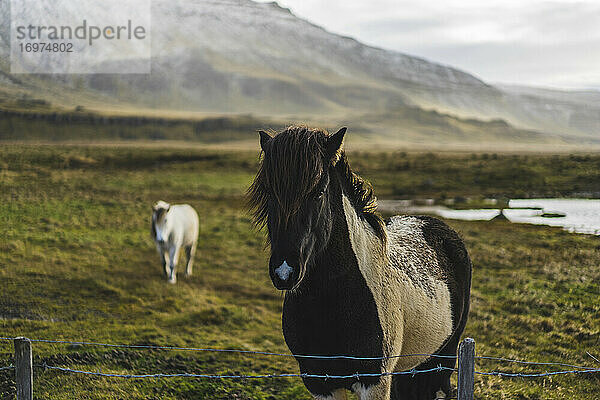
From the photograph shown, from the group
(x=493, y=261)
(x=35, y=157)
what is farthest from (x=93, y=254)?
(x=35, y=157)

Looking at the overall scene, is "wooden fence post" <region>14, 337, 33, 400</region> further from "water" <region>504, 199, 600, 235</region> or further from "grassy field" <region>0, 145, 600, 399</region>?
"water" <region>504, 199, 600, 235</region>

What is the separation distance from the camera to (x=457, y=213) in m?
31.7

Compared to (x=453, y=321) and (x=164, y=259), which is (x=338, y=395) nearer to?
(x=453, y=321)

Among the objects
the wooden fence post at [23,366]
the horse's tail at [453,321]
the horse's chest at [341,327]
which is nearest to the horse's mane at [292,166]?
the horse's chest at [341,327]

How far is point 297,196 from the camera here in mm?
3619

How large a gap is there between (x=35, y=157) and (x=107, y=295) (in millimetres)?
49147

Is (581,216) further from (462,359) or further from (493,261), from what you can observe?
(462,359)

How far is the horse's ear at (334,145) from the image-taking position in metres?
3.83

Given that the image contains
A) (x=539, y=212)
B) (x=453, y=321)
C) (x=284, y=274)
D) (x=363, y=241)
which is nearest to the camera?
(x=284, y=274)

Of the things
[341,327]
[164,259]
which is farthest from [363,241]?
[164,259]

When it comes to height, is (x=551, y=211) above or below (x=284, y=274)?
below

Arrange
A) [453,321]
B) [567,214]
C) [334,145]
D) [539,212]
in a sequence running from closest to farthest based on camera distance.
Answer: [334,145] → [453,321] → [567,214] → [539,212]

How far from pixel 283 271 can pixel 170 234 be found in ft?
43.2

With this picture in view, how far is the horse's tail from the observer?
18.9 feet
